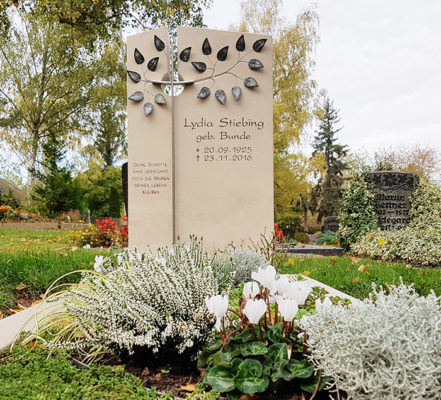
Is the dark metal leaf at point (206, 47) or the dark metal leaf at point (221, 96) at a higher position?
the dark metal leaf at point (206, 47)

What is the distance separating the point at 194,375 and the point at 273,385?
1.91 ft

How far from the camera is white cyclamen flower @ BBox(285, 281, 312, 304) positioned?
183cm

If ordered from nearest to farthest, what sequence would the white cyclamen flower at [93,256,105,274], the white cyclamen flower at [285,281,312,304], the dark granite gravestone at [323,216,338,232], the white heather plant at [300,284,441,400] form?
1. the white heather plant at [300,284,441,400]
2. the white cyclamen flower at [285,281,312,304]
3. the white cyclamen flower at [93,256,105,274]
4. the dark granite gravestone at [323,216,338,232]

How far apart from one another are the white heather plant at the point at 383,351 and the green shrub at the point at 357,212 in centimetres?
943

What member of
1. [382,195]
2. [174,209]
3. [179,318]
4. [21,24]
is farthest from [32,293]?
[21,24]

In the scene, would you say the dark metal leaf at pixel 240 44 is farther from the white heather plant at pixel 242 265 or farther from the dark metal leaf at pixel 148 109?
the white heather plant at pixel 242 265

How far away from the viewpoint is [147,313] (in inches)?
83.1

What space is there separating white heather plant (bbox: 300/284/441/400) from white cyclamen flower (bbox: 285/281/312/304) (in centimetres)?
15

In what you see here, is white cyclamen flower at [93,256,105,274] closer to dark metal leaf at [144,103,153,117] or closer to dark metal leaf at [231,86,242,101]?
dark metal leaf at [144,103,153,117]

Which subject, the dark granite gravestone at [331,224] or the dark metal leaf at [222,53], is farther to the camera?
the dark granite gravestone at [331,224]

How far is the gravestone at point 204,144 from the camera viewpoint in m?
5.12

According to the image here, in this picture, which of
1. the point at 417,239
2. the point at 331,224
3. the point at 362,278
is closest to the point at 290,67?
the point at 331,224

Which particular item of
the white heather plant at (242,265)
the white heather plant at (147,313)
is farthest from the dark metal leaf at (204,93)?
the white heather plant at (147,313)

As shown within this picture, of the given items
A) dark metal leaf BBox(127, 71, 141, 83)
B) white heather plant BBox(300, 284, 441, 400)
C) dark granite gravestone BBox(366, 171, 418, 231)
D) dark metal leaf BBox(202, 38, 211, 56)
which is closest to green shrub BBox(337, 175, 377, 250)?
dark granite gravestone BBox(366, 171, 418, 231)
